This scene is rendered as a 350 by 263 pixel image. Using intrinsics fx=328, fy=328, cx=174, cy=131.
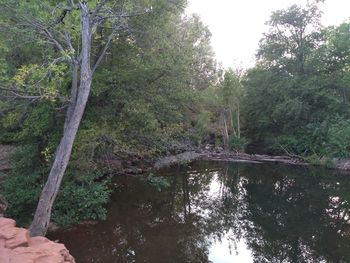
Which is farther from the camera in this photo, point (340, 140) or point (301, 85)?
point (301, 85)

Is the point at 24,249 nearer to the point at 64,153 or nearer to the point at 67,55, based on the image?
the point at 64,153

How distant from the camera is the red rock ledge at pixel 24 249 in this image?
533 cm

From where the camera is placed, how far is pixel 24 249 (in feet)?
18.7

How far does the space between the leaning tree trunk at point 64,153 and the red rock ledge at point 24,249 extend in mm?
1282

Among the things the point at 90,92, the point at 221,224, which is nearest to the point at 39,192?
the point at 90,92

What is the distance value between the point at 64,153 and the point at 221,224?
5.66 m

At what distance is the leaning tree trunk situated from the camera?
791 cm

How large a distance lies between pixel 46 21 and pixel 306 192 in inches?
514

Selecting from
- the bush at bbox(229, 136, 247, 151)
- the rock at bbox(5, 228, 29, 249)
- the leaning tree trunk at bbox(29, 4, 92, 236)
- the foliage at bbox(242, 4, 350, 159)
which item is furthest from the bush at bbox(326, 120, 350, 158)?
the rock at bbox(5, 228, 29, 249)

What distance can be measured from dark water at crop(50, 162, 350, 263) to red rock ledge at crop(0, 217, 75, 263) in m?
1.96

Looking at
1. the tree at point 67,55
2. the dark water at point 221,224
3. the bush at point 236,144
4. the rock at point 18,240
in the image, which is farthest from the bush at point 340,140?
the rock at point 18,240

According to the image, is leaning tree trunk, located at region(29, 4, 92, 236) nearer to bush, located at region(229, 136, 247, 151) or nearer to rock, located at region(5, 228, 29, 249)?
rock, located at region(5, 228, 29, 249)

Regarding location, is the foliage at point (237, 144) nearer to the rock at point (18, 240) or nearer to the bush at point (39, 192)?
the bush at point (39, 192)

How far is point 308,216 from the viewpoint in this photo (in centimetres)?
1180
